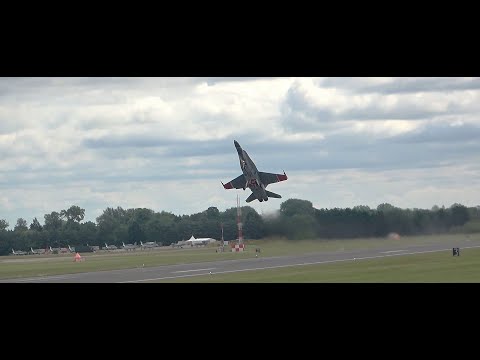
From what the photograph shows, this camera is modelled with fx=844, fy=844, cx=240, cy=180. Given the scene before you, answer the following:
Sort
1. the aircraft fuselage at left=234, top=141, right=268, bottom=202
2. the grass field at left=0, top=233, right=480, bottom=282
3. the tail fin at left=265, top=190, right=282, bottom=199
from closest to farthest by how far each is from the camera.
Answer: the grass field at left=0, top=233, right=480, bottom=282, the aircraft fuselage at left=234, top=141, right=268, bottom=202, the tail fin at left=265, top=190, right=282, bottom=199

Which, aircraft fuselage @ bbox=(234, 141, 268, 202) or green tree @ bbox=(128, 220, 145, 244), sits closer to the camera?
aircraft fuselage @ bbox=(234, 141, 268, 202)

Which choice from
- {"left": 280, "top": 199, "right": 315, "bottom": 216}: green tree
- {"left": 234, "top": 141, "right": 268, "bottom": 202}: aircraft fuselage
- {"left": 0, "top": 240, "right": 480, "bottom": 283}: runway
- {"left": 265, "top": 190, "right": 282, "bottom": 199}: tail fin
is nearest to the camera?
{"left": 0, "top": 240, "right": 480, "bottom": 283}: runway

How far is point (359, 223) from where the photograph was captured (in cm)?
2725

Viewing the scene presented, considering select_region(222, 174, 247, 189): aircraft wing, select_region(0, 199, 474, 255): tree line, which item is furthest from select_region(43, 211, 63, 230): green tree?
select_region(222, 174, 247, 189): aircraft wing

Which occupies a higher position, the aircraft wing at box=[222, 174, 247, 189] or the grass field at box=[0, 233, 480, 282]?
the aircraft wing at box=[222, 174, 247, 189]

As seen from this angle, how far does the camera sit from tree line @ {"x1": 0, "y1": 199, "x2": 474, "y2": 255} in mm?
27391

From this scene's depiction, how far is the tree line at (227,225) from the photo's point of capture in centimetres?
2739

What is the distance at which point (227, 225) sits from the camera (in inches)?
1499

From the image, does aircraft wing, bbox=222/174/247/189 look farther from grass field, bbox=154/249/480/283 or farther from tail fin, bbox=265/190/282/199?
grass field, bbox=154/249/480/283

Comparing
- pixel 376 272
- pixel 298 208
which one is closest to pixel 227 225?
pixel 298 208
